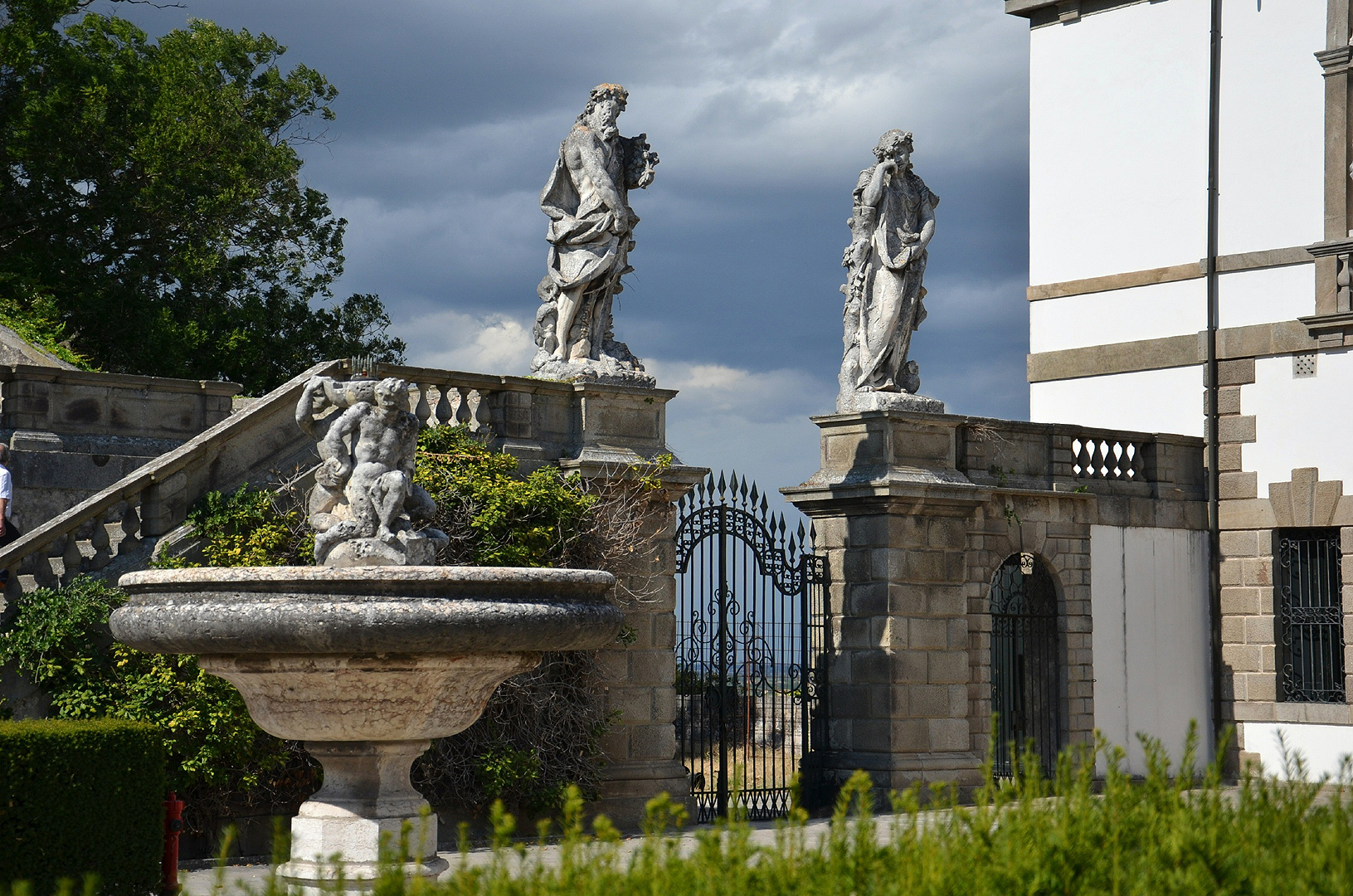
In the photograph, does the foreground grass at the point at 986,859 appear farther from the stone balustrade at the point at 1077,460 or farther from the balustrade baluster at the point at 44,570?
the stone balustrade at the point at 1077,460

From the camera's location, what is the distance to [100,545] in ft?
33.9

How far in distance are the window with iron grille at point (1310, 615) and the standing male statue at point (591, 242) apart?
7.96 metres

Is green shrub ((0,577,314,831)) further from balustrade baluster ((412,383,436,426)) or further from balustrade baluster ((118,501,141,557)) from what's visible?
balustrade baluster ((412,383,436,426))

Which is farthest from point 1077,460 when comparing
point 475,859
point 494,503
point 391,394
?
point 391,394

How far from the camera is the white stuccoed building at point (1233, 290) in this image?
54.5ft

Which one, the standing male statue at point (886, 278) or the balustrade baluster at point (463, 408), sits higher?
the standing male statue at point (886, 278)

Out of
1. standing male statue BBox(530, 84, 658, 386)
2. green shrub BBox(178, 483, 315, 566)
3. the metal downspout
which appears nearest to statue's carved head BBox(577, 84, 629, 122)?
standing male statue BBox(530, 84, 658, 386)

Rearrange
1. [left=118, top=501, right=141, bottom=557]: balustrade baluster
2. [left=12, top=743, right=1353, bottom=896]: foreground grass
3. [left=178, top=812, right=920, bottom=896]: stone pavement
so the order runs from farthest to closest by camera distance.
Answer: [left=118, top=501, right=141, bottom=557]: balustrade baluster, [left=178, top=812, right=920, bottom=896]: stone pavement, [left=12, top=743, right=1353, bottom=896]: foreground grass

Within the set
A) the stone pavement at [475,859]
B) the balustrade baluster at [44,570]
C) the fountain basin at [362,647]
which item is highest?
the balustrade baluster at [44,570]

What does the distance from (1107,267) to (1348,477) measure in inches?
154

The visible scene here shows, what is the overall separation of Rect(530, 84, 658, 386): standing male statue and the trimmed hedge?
5.26 metres

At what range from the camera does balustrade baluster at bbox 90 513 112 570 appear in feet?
33.7

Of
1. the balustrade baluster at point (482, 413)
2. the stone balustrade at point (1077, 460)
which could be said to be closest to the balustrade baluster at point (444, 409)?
the balustrade baluster at point (482, 413)

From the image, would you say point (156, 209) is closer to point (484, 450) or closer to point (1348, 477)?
point (484, 450)
